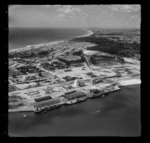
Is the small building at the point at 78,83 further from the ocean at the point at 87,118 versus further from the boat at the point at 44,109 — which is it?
the boat at the point at 44,109

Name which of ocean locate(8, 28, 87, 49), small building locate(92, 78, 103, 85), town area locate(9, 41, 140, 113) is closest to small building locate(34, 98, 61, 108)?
town area locate(9, 41, 140, 113)

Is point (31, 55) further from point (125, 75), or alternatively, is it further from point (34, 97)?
point (125, 75)

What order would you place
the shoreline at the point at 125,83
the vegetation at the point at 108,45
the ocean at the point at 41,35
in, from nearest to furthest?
the shoreline at the point at 125,83 < the ocean at the point at 41,35 < the vegetation at the point at 108,45

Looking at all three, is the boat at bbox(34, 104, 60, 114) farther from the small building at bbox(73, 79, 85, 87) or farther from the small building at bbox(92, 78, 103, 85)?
the small building at bbox(92, 78, 103, 85)

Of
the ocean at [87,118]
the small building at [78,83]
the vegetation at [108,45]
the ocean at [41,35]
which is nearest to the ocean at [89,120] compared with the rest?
the ocean at [87,118]

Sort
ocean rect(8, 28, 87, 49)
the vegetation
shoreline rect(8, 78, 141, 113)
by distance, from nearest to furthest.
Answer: shoreline rect(8, 78, 141, 113) → ocean rect(8, 28, 87, 49) → the vegetation
